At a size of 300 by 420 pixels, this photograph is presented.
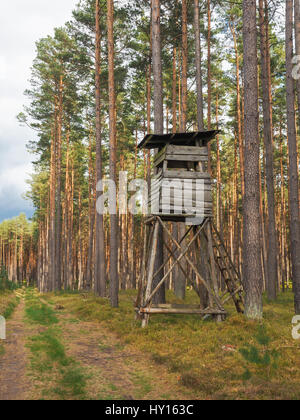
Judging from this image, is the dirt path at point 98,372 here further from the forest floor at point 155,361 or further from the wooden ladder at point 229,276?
the wooden ladder at point 229,276

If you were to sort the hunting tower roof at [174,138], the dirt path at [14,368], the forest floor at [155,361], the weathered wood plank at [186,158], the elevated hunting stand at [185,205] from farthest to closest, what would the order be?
the weathered wood plank at [186,158] < the hunting tower roof at [174,138] < the elevated hunting stand at [185,205] < the forest floor at [155,361] < the dirt path at [14,368]

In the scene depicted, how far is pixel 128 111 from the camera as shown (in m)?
25.3

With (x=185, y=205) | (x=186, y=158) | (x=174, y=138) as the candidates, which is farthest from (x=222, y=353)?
(x=174, y=138)

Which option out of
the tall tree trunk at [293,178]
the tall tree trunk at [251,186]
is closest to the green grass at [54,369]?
the tall tree trunk at [251,186]

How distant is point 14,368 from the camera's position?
6.16 meters

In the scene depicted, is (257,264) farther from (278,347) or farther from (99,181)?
(99,181)

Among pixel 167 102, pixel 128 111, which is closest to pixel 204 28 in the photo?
pixel 167 102

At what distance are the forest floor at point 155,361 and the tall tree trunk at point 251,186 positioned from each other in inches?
31.4

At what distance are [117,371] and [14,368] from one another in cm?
183

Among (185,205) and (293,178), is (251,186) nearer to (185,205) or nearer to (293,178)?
(185,205)

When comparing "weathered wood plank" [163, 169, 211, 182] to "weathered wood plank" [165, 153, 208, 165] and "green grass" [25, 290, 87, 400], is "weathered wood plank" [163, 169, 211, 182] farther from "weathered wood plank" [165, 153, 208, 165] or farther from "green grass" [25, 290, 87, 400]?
"green grass" [25, 290, 87, 400]

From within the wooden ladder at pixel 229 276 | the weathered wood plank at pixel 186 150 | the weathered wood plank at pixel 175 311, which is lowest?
the weathered wood plank at pixel 175 311

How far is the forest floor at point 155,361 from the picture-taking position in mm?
5027

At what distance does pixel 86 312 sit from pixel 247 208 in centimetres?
737
